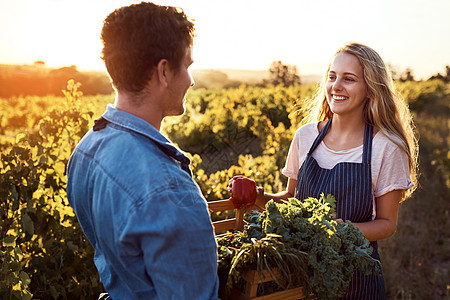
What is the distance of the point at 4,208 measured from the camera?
9.60 ft

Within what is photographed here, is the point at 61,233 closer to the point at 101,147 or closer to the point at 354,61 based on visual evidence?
the point at 101,147

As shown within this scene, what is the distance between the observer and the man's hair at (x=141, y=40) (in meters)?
1.25

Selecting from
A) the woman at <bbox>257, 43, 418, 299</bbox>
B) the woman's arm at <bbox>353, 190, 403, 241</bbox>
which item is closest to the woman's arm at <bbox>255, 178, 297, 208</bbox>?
the woman at <bbox>257, 43, 418, 299</bbox>

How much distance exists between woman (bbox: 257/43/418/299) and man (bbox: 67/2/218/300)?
121 centimetres

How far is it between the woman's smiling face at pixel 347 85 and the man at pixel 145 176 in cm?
139

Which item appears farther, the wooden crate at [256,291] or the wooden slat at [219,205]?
the wooden slat at [219,205]

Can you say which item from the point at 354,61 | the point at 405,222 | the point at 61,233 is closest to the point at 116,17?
the point at 354,61

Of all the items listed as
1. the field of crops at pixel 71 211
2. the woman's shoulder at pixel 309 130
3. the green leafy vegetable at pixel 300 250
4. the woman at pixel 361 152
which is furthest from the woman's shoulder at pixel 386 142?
the field of crops at pixel 71 211

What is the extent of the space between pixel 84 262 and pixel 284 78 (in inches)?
1256

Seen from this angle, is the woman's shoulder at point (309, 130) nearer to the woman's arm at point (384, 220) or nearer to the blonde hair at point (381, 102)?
the blonde hair at point (381, 102)

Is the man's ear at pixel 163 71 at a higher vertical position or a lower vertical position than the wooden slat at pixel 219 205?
higher

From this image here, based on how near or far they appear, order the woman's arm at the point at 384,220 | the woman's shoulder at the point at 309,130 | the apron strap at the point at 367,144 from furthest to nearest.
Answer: the woman's shoulder at the point at 309,130, the apron strap at the point at 367,144, the woman's arm at the point at 384,220

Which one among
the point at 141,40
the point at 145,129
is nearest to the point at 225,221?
the point at 145,129

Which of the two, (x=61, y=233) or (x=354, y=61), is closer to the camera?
(x=354, y=61)
